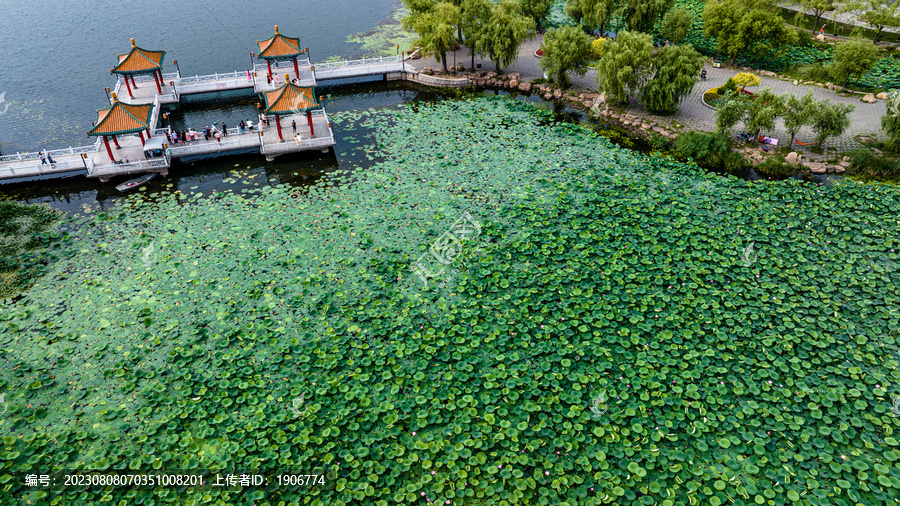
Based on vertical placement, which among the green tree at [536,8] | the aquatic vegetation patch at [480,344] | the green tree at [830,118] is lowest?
the aquatic vegetation patch at [480,344]

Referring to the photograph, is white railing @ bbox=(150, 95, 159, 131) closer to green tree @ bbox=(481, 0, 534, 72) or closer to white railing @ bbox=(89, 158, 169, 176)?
white railing @ bbox=(89, 158, 169, 176)

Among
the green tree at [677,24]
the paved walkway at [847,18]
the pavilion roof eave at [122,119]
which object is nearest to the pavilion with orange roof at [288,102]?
the pavilion roof eave at [122,119]

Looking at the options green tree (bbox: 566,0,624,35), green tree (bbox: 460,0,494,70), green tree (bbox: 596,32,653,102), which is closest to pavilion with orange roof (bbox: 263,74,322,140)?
green tree (bbox: 460,0,494,70)

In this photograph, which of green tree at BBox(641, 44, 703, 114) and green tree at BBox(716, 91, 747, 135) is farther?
green tree at BBox(641, 44, 703, 114)

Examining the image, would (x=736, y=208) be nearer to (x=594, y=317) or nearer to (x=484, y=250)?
(x=594, y=317)

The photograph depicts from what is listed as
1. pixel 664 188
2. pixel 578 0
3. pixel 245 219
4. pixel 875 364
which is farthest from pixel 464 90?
pixel 875 364

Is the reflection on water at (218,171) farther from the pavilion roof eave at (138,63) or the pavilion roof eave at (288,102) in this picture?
the pavilion roof eave at (138,63)

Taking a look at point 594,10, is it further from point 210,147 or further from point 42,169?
point 42,169
